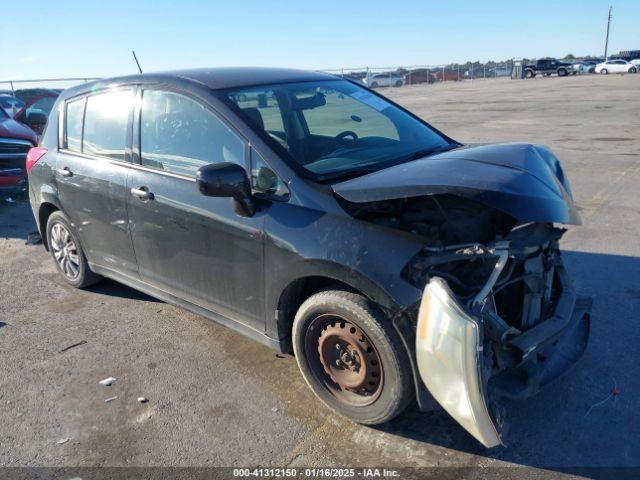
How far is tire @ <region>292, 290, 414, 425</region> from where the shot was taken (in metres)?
2.79

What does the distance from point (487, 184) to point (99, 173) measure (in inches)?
119

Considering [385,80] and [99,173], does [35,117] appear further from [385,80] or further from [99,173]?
[385,80]

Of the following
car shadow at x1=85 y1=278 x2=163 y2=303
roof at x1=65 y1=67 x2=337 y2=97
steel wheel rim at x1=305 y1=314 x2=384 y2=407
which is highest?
roof at x1=65 y1=67 x2=337 y2=97

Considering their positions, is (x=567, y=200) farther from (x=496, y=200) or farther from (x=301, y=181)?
(x=301, y=181)

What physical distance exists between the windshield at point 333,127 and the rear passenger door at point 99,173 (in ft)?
3.71

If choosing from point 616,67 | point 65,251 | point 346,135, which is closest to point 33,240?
point 65,251

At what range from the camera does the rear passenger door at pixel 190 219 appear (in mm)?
3342

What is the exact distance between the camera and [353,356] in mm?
3021

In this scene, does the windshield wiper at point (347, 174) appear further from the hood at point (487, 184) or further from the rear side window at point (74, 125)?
the rear side window at point (74, 125)

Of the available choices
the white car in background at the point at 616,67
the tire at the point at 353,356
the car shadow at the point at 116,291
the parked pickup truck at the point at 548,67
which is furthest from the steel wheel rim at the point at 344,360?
the white car in background at the point at 616,67

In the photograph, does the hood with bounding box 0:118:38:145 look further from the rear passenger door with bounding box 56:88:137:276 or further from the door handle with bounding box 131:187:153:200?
the door handle with bounding box 131:187:153:200

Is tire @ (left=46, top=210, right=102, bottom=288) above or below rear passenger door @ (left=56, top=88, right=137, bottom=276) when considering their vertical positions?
below

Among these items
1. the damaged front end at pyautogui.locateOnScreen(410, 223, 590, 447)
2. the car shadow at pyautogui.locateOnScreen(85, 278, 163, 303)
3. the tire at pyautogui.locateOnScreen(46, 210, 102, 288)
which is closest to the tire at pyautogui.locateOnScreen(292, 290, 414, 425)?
the damaged front end at pyautogui.locateOnScreen(410, 223, 590, 447)

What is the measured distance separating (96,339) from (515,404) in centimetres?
304
